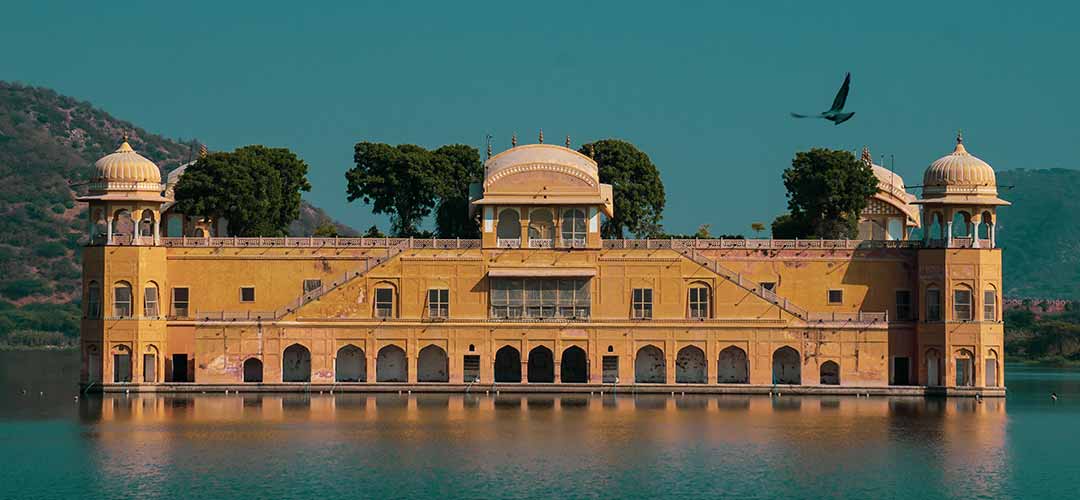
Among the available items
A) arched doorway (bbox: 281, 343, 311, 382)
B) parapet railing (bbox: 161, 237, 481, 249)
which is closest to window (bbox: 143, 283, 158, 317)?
parapet railing (bbox: 161, 237, 481, 249)

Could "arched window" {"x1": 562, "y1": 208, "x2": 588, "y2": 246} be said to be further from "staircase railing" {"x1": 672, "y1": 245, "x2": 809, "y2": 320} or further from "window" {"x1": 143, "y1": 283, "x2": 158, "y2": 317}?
"window" {"x1": 143, "y1": 283, "x2": 158, "y2": 317}

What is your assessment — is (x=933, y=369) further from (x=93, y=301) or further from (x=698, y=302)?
(x=93, y=301)

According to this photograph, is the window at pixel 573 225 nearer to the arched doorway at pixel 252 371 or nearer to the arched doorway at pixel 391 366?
the arched doorway at pixel 391 366

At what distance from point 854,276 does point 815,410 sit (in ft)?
33.1

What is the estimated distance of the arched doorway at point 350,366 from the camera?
7425 centimetres

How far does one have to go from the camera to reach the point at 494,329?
7306 centimetres

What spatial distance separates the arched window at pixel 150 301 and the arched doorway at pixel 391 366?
8.79 metres

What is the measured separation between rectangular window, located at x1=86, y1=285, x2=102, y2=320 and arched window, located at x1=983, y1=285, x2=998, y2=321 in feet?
110

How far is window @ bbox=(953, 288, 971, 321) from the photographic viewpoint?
71812 millimetres

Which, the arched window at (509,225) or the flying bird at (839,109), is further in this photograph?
the arched window at (509,225)

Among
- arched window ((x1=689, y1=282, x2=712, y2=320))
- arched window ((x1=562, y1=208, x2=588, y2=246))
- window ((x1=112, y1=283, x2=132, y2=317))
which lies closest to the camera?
window ((x1=112, y1=283, x2=132, y2=317))

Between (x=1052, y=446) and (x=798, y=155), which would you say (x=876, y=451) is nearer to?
(x=1052, y=446)

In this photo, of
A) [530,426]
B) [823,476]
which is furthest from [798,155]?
[823,476]

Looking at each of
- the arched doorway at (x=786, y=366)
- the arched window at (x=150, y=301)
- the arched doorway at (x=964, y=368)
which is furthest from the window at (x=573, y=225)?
the arched window at (x=150, y=301)
